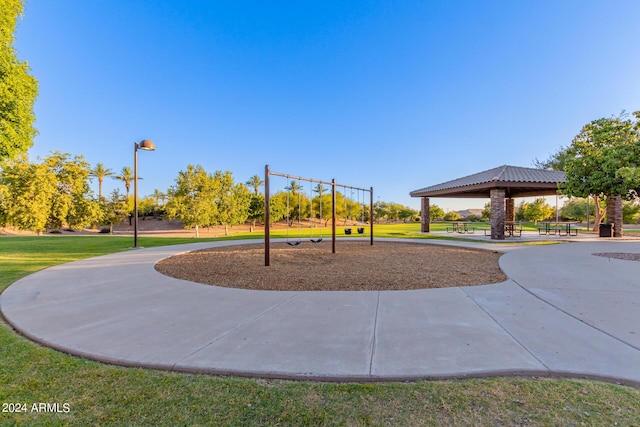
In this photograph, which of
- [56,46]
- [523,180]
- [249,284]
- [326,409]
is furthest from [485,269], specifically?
[56,46]

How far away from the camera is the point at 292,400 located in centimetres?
216

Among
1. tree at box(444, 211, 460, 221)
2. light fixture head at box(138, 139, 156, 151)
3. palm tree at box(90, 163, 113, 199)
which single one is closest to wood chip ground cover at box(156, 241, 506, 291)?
light fixture head at box(138, 139, 156, 151)

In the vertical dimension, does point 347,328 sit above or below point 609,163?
below

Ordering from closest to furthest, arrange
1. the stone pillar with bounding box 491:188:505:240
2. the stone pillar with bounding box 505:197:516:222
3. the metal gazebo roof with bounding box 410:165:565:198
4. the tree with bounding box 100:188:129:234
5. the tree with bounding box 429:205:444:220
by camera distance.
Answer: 1. the metal gazebo roof with bounding box 410:165:565:198
2. the stone pillar with bounding box 491:188:505:240
3. the stone pillar with bounding box 505:197:516:222
4. the tree with bounding box 100:188:129:234
5. the tree with bounding box 429:205:444:220

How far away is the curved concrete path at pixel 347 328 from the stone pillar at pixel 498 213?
470 inches

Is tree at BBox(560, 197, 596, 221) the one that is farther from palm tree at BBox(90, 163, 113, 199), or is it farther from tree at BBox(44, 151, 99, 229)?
palm tree at BBox(90, 163, 113, 199)

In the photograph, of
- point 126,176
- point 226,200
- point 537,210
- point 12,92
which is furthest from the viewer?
point 126,176

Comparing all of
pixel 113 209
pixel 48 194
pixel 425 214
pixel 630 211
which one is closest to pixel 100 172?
pixel 113 209

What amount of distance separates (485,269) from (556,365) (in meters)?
5.75

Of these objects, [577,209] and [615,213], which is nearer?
[615,213]

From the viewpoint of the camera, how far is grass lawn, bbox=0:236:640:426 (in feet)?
6.40

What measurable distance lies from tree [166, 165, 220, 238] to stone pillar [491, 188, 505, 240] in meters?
25.0

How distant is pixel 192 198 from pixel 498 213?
2661 cm

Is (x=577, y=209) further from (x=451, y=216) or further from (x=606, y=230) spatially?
(x=606, y=230)
